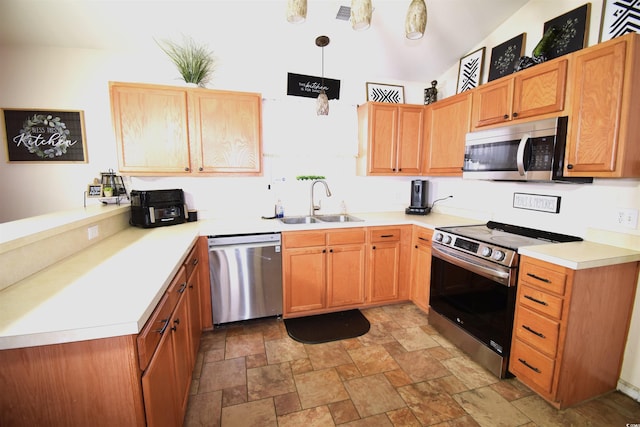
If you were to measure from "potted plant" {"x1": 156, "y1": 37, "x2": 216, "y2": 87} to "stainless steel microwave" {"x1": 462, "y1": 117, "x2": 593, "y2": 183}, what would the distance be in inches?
98.9

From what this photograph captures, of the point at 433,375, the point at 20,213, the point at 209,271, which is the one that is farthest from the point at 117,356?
the point at 20,213

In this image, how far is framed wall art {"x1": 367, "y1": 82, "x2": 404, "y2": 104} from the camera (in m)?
3.29

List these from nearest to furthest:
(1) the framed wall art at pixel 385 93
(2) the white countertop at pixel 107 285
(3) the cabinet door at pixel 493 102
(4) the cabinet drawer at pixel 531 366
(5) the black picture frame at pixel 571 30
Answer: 1. (2) the white countertop at pixel 107 285
2. (4) the cabinet drawer at pixel 531 366
3. (5) the black picture frame at pixel 571 30
4. (3) the cabinet door at pixel 493 102
5. (1) the framed wall art at pixel 385 93

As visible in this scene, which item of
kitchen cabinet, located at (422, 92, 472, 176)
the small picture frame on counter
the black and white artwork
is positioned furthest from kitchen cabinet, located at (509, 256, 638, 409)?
the small picture frame on counter

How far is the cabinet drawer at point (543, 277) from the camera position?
165 cm

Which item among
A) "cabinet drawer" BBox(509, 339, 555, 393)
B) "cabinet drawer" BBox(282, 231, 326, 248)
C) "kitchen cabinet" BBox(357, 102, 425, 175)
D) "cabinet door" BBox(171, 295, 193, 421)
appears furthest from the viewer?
"kitchen cabinet" BBox(357, 102, 425, 175)

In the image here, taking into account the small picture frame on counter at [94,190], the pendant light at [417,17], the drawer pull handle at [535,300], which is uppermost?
the pendant light at [417,17]

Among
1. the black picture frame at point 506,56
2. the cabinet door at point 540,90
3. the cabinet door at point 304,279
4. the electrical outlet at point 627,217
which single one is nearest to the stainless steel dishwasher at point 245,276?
the cabinet door at point 304,279

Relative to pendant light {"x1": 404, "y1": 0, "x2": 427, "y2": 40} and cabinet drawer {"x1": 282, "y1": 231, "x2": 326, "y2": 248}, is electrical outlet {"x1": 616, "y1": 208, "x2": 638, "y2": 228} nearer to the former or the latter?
pendant light {"x1": 404, "y1": 0, "x2": 427, "y2": 40}

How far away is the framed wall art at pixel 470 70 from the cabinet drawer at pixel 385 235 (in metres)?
1.68

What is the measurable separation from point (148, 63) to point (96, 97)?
551 millimetres

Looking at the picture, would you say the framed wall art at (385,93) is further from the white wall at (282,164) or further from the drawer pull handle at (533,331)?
the drawer pull handle at (533,331)

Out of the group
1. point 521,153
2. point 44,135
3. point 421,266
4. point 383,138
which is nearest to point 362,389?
point 421,266

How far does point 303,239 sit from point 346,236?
433 mm
